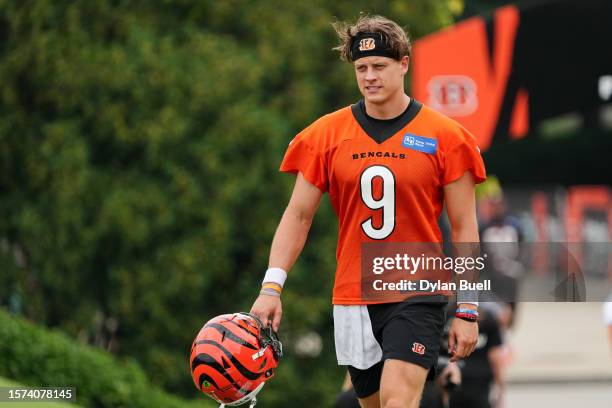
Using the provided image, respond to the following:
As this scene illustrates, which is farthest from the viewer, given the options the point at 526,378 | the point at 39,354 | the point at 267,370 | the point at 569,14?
the point at 526,378

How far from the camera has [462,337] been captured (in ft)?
20.2

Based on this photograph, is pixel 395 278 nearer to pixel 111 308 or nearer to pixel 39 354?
pixel 39 354

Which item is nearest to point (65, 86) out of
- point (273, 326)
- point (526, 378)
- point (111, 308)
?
point (111, 308)

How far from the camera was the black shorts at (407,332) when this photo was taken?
20.0 feet

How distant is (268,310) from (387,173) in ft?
2.90

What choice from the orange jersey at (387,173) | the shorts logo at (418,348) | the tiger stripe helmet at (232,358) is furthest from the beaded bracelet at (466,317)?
the tiger stripe helmet at (232,358)

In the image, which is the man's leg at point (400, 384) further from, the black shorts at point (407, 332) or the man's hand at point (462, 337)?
the man's hand at point (462, 337)

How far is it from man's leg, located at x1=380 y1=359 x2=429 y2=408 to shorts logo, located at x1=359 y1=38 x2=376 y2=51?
1.51 metres

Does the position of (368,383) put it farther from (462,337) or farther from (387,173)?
(387,173)

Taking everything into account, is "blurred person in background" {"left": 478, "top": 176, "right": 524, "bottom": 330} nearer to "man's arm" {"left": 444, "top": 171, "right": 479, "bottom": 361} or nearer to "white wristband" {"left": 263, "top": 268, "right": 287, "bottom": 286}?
"man's arm" {"left": 444, "top": 171, "right": 479, "bottom": 361}

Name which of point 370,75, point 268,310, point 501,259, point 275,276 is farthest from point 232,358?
point 501,259

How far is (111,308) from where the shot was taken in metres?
13.6

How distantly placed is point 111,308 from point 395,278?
25.6 ft

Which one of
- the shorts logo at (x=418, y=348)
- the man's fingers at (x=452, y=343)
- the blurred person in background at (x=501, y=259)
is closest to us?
the shorts logo at (x=418, y=348)
